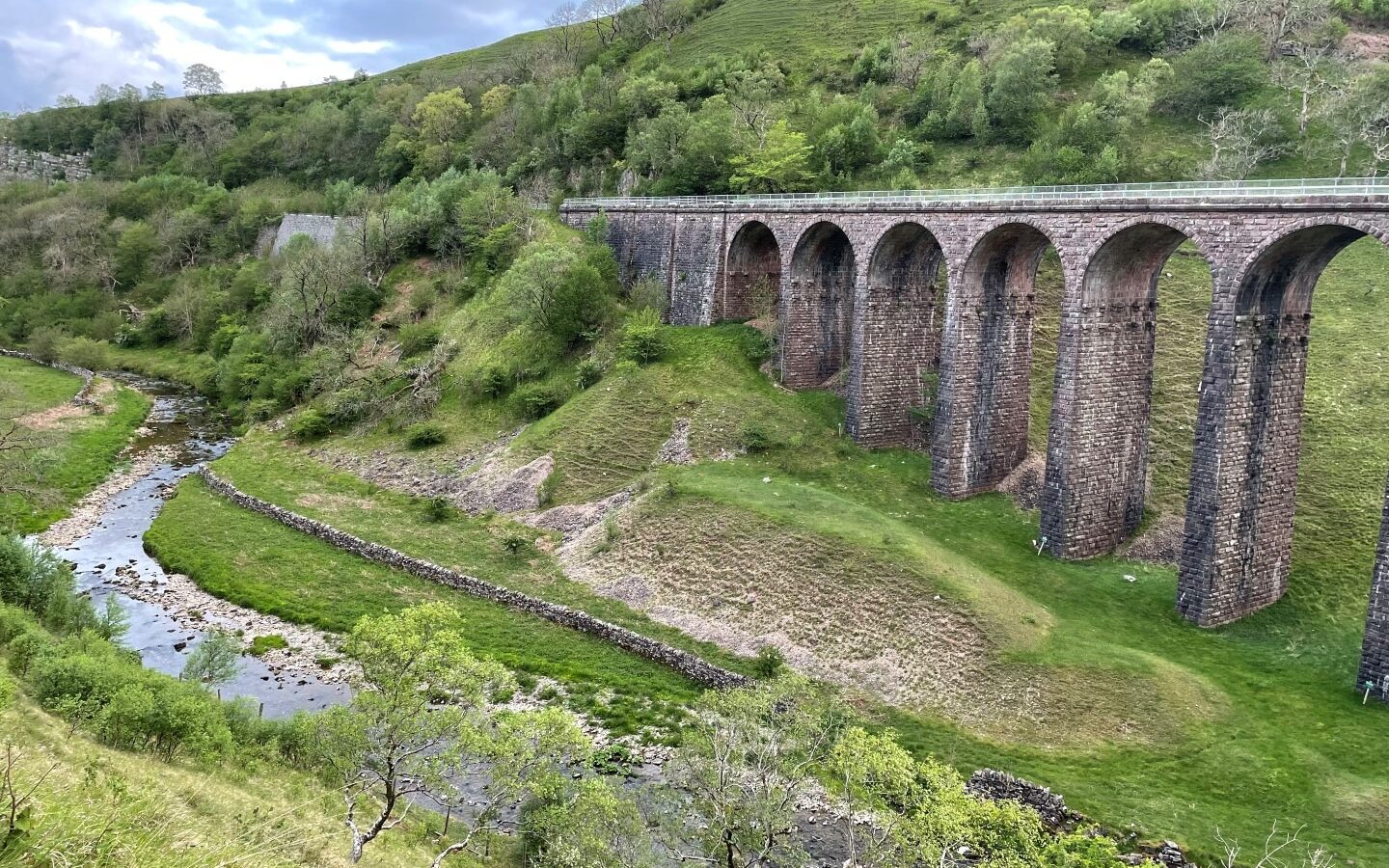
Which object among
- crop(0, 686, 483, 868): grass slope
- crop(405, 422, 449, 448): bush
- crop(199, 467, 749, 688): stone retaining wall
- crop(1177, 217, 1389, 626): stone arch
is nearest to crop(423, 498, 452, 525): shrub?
crop(199, 467, 749, 688): stone retaining wall

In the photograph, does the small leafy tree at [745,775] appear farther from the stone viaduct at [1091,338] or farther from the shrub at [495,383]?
the shrub at [495,383]

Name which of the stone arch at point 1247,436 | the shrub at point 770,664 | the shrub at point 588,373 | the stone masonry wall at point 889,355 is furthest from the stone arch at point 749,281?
the shrub at point 770,664

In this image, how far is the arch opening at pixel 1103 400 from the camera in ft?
133

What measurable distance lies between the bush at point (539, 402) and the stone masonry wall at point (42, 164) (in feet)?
420

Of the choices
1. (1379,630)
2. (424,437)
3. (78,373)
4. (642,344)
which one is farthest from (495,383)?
(1379,630)

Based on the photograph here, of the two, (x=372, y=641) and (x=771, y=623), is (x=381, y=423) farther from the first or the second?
(x=372, y=641)

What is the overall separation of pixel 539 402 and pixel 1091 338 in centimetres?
Answer: 3297

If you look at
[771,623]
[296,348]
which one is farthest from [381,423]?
[771,623]

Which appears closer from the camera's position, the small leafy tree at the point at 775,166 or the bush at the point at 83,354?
the small leafy tree at the point at 775,166

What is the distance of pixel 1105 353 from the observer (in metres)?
41.0

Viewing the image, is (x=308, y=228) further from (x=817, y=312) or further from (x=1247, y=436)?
(x=1247, y=436)

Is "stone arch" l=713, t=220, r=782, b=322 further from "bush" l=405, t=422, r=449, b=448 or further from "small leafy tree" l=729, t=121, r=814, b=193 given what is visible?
"bush" l=405, t=422, r=449, b=448

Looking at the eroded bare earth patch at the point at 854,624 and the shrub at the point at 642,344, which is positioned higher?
the shrub at the point at 642,344

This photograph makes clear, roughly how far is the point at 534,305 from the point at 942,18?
269 ft
